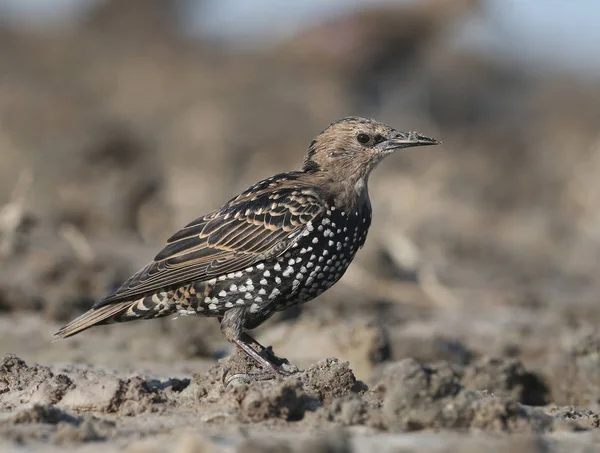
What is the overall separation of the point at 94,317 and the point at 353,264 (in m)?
4.58

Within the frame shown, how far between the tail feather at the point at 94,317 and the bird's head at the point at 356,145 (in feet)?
4.60

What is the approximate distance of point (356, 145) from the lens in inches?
281

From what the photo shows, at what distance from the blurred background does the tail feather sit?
109 cm

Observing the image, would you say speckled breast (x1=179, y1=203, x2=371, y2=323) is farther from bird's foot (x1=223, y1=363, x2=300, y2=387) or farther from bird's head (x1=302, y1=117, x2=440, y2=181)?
bird's head (x1=302, y1=117, x2=440, y2=181)

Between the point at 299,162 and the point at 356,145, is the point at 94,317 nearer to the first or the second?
the point at 356,145

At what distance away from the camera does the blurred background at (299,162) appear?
9.09 metres

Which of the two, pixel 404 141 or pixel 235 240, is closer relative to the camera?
pixel 235 240

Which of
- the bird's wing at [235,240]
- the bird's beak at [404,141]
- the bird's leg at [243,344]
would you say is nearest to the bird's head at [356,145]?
the bird's beak at [404,141]

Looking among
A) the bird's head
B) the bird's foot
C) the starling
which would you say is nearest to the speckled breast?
the starling

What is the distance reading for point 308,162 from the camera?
23.8 feet

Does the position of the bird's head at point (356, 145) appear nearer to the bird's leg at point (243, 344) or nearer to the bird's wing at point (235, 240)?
the bird's wing at point (235, 240)

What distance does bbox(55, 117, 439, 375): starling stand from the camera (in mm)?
6430

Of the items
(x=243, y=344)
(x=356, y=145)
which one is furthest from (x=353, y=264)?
(x=243, y=344)

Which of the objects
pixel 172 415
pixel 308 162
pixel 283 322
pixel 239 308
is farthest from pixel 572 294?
pixel 172 415
